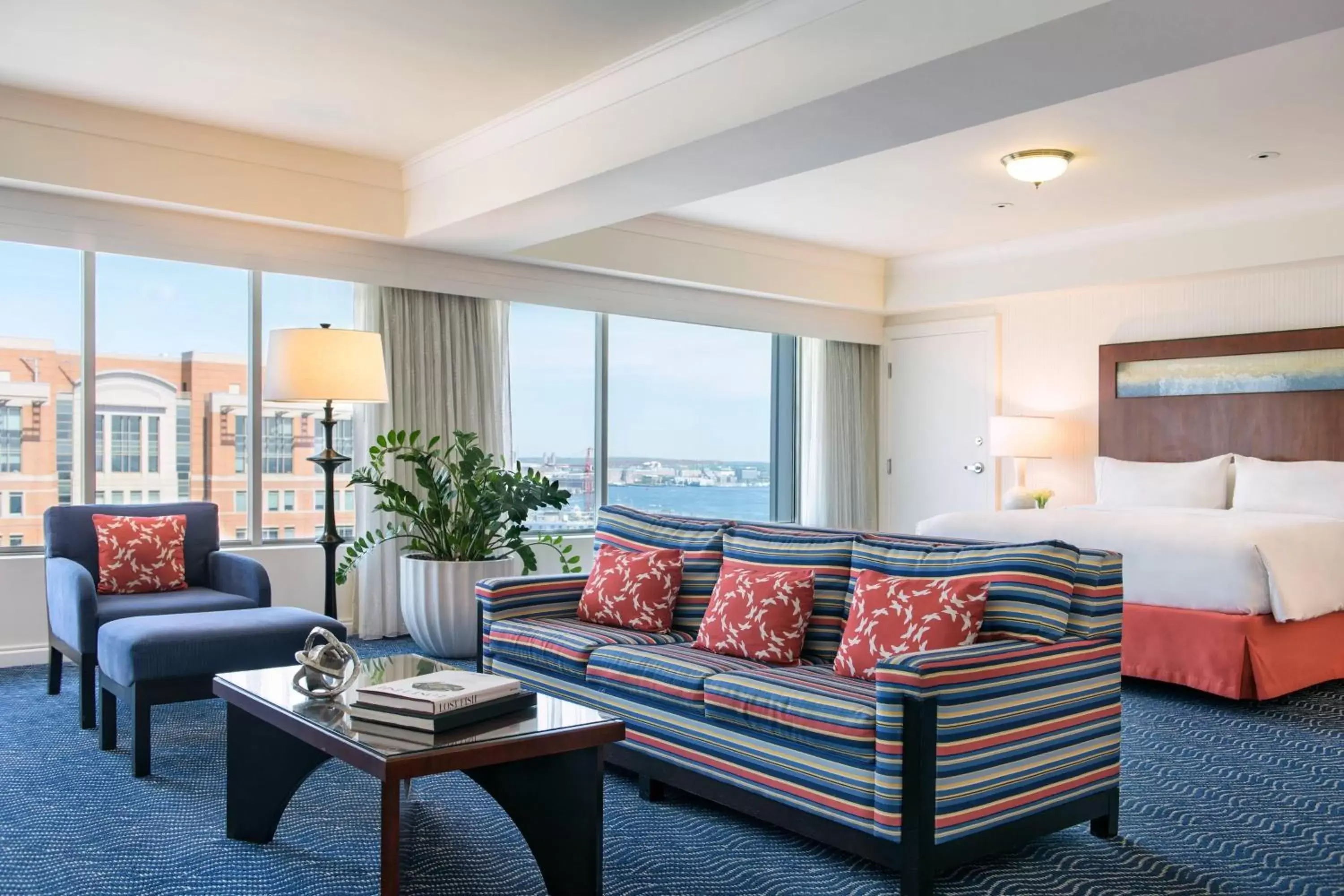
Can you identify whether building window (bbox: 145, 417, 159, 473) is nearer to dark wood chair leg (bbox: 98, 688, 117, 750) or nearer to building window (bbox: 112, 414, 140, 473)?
building window (bbox: 112, 414, 140, 473)

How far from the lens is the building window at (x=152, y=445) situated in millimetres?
5398

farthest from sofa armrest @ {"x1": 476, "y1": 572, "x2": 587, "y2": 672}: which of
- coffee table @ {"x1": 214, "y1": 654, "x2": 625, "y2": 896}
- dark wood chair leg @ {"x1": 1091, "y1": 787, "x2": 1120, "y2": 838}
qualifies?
dark wood chair leg @ {"x1": 1091, "y1": 787, "x2": 1120, "y2": 838}

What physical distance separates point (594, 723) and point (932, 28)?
2177mm

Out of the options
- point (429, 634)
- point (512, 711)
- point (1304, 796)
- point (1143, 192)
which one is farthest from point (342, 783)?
point (1143, 192)

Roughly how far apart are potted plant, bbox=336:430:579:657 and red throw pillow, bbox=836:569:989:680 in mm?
2519

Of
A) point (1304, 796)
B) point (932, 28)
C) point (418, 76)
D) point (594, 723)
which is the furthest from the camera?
point (418, 76)

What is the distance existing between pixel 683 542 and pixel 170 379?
9.87 ft

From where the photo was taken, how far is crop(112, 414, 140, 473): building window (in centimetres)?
530

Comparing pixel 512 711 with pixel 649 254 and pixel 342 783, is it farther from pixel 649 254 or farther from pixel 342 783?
pixel 649 254

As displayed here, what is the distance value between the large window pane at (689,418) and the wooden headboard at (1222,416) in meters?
2.47

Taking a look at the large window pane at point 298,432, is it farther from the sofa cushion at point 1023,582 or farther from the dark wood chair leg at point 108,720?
the sofa cushion at point 1023,582

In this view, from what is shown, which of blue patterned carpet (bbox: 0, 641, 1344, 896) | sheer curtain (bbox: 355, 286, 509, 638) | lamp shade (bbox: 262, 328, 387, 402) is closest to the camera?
blue patterned carpet (bbox: 0, 641, 1344, 896)

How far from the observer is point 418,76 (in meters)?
4.29

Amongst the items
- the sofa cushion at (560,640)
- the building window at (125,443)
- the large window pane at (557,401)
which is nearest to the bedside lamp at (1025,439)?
the large window pane at (557,401)
